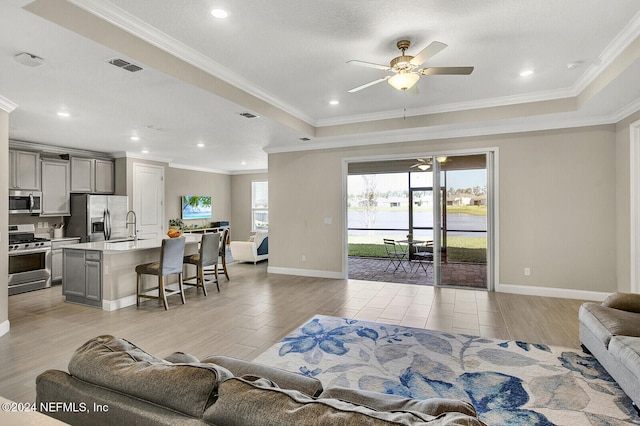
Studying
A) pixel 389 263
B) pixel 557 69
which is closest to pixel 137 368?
pixel 557 69

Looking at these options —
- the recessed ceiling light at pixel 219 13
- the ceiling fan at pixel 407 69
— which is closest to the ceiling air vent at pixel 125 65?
the recessed ceiling light at pixel 219 13

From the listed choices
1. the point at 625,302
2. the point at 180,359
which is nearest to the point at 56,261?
the point at 180,359

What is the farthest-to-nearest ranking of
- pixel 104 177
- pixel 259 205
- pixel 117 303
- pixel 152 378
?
pixel 259 205 < pixel 104 177 < pixel 117 303 < pixel 152 378

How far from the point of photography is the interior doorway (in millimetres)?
5738

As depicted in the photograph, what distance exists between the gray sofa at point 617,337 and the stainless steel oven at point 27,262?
7663 mm

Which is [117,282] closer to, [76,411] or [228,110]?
[228,110]

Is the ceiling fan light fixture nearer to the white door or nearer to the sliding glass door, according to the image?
the sliding glass door

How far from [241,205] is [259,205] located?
72 cm

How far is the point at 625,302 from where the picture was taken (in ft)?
9.78

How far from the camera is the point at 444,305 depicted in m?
4.81

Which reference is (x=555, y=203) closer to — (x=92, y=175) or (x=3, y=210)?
(x=3, y=210)

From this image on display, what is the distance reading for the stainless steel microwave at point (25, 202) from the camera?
5.92 meters

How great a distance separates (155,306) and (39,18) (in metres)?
3.68

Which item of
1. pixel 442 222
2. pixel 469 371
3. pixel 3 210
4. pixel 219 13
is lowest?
pixel 469 371
